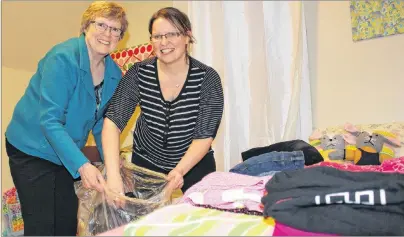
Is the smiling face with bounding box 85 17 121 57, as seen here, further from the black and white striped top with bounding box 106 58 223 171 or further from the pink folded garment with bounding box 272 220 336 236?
the pink folded garment with bounding box 272 220 336 236

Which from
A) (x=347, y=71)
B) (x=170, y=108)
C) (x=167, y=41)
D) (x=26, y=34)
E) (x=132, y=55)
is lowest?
(x=170, y=108)

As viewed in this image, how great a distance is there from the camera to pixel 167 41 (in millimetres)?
1423

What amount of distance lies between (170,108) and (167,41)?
0.25 meters

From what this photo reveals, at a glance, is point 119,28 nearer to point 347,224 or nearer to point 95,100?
point 95,100

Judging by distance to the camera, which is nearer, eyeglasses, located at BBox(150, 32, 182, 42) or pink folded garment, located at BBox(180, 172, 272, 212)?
pink folded garment, located at BBox(180, 172, 272, 212)

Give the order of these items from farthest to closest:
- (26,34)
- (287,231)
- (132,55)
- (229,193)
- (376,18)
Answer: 1. (132,55)
2. (26,34)
3. (376,18)
4. (229,193)
5. (287,231)

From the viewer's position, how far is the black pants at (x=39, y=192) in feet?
4.36

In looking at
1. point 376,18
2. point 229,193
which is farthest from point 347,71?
point 229,193

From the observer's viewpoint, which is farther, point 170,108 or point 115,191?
point 170,108

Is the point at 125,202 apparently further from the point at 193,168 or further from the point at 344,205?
the point at 344,205

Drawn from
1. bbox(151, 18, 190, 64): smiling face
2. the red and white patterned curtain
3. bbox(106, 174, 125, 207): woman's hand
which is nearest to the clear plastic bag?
bbox(106, 174, 125, 207): woman's hand

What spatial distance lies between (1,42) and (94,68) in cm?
136

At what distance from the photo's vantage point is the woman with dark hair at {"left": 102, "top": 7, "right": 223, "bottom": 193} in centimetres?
142

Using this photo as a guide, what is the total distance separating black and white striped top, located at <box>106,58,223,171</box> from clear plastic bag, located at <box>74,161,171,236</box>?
13 centimetres
